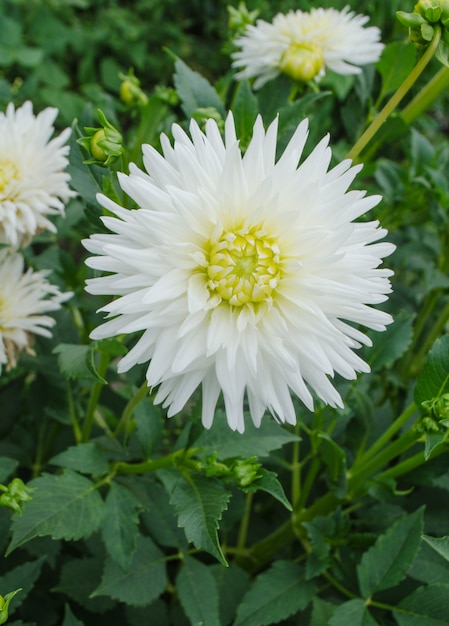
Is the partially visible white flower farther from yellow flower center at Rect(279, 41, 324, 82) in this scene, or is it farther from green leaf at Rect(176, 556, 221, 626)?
yellow flower center at Rect(279, 41, 324, 82)

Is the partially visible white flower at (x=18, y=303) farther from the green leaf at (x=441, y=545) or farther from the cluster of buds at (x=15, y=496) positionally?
the green leaf at (x=441, y=545)

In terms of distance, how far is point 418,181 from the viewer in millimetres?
1339

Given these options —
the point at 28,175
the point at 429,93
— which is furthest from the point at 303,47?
the point at 28,175

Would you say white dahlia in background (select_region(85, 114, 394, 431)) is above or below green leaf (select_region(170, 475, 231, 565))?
above

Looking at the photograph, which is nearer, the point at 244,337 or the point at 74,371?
the point at 244,337

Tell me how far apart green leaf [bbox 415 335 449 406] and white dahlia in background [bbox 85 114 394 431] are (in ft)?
0.73

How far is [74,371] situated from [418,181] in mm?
784

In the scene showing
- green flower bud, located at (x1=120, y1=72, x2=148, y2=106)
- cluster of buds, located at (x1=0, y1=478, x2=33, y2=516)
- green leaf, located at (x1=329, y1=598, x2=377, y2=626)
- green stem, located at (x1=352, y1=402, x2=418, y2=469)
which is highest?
green flower bud, located at (x1=120, y1=72, x2=148, y2=106)

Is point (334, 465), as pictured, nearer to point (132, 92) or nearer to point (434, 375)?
point (434, 375)

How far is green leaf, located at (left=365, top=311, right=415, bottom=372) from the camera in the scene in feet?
3.72

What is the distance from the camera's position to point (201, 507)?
0.90 m

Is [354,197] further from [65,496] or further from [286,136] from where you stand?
[65,496]

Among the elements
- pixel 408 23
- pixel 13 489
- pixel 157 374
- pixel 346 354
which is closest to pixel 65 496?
pixel 13 489

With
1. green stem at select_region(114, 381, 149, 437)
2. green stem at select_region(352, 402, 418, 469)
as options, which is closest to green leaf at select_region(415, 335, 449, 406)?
green stem at select_region(352, 402, 418, 469)
